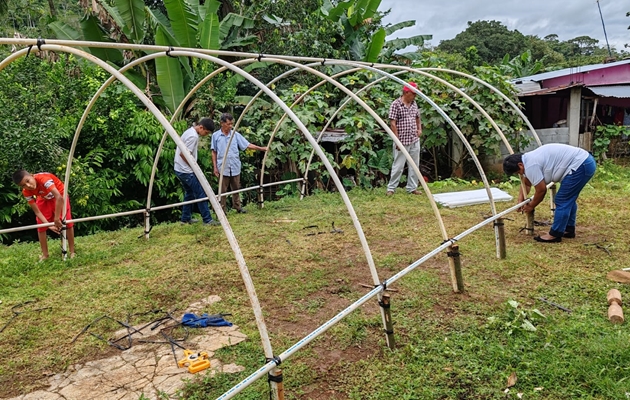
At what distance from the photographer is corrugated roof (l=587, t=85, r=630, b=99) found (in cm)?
1278

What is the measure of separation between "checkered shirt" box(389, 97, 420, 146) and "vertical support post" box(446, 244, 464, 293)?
463 cm

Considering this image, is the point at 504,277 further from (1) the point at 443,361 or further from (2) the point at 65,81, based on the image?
(2) the point at 65,81

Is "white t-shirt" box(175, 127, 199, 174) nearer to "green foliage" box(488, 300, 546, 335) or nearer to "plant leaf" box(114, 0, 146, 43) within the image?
"plant leaf" box(114, 0, 146, 43)

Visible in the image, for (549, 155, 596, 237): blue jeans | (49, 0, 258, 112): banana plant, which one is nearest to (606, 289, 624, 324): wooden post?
(549, 155, 596, 237): blue jeans

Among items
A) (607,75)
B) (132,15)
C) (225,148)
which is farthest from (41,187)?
(607,75)

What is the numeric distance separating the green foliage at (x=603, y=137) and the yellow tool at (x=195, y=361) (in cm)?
1177

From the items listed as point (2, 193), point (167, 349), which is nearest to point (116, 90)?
point (2, 193)

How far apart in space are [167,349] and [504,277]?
11.0ft

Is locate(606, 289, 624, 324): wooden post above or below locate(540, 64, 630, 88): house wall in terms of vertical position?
below

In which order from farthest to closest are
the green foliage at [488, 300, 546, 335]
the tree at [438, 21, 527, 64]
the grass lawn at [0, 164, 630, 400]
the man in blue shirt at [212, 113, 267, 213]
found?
the tree at [438, 21, 527, 64], the man in blue shirt at [212, 113, 267, 213], the green foliage at [488, 300, 546, 335], the grass lawn at [0, 164, 630, 400]

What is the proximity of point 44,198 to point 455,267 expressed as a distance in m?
5.14

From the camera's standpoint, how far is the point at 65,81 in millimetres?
8898

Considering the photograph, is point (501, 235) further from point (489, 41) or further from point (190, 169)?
point (489, 41)

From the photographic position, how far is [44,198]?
580 cm
